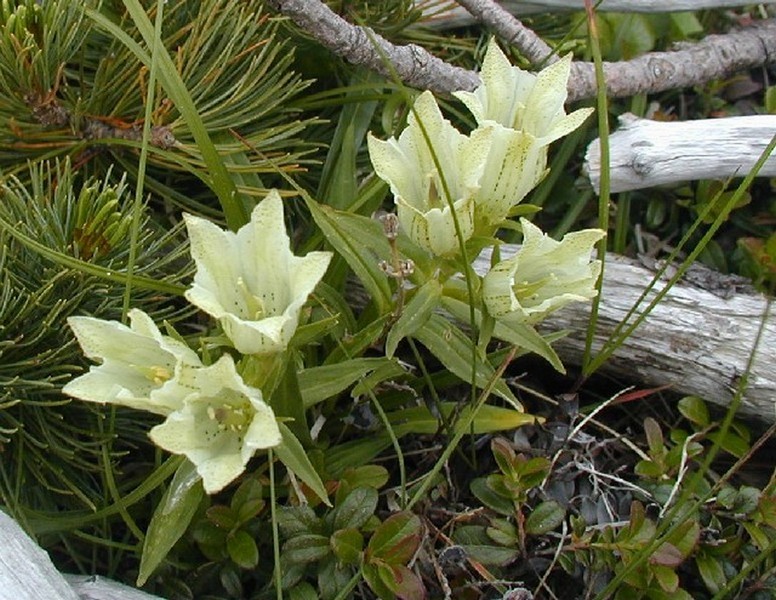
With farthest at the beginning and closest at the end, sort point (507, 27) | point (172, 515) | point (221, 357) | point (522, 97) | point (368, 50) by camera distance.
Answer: point (507, 27) → point (368, 50) → point (522, 97) → point (172, 515) → point (221, 357)

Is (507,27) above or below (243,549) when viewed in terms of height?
above

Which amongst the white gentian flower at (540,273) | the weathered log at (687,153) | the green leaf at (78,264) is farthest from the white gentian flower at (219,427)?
the weathered log at (687,153)

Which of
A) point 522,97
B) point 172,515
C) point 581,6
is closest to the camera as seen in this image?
point 172,515

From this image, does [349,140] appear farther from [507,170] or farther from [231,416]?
[231,416]

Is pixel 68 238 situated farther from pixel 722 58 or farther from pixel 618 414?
pixel 722 58

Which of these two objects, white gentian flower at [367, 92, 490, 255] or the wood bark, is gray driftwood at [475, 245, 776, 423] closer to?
white gentian flower at [367, 92, 490, 255]

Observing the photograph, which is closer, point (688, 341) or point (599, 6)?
point (688, 341)

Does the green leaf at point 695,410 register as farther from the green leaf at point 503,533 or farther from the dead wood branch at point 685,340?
the green leaf at point 503,533

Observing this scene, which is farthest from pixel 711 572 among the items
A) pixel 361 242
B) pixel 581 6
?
pixel 581 6
